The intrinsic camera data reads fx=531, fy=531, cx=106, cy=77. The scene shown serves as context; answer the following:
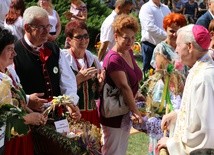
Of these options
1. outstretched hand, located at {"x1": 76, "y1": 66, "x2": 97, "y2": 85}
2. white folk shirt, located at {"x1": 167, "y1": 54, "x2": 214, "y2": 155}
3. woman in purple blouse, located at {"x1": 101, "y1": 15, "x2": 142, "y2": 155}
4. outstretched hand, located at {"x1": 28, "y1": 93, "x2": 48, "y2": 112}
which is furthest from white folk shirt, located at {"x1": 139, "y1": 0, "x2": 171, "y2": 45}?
white folk shirt, located at {"x1": 167, "y1": 54, "x2": 214, "y2": 155}

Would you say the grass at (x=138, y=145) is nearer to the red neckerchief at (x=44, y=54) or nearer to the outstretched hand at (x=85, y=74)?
the outstretched hand at (x=85, y=74)

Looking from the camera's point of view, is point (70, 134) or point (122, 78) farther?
point (122, 78)

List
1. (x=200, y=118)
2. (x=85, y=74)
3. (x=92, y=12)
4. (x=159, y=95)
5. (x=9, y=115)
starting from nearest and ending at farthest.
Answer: (x=200, y=118) → (x=9, y=115) → (x=85, y=74) → (x=159, y=95) → (x=92, y=12)

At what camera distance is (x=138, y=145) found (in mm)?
7090

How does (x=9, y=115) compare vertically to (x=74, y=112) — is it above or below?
above

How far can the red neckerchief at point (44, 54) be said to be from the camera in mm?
4975

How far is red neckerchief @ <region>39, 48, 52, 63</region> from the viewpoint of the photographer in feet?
16.3

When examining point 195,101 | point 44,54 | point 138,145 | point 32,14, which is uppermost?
point 32,14

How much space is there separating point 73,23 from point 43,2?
13.0ft

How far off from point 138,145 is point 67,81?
90.7 inches

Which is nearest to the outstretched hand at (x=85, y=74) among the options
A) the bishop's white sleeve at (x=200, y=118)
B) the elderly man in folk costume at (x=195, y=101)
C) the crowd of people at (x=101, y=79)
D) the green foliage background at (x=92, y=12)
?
the crowd of people at (x=101, y=79)

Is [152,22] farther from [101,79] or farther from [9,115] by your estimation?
[9,115]

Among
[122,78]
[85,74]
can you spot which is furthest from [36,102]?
[122,78]

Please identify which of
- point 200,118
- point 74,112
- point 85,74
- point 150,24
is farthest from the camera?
point 150,24
